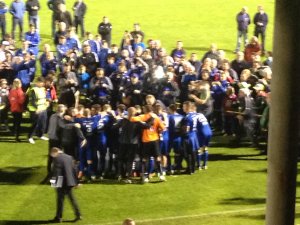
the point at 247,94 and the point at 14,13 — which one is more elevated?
the point at 14,13

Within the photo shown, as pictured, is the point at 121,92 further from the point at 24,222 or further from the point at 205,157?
the point at 24,222

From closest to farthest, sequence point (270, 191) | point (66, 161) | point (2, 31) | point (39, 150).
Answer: point (270, 191) < point (66, 161) < point (39, 150) < point (2, 31)

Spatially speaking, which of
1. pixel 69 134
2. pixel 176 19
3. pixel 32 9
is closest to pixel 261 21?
pixel 32 9

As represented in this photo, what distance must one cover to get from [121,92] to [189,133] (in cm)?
385

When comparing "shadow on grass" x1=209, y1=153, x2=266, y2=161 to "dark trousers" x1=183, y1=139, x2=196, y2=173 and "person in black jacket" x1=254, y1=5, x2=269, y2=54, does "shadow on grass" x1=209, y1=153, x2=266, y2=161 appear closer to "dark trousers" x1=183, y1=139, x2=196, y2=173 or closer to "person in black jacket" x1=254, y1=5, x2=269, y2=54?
"dark trousers" x1=183, y1=139, x2=196, y2=173

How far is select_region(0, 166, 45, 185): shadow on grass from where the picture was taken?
1722cm

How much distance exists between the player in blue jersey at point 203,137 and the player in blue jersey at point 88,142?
2317 millimetres

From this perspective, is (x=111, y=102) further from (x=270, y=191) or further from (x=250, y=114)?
(x=270, y=191)

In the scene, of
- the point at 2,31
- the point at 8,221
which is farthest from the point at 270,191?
the point at 2,31

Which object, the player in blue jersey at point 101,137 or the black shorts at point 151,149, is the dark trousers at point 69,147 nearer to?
the player in blue jersey at point 101,137

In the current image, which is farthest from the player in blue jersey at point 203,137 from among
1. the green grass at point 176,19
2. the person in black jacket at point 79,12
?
the person in black jacket at point 79,12

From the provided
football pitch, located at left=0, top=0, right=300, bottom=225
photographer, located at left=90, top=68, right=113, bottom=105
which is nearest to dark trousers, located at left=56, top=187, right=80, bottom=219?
football pitch, located at left=0, top=0, right=300, bottom=225

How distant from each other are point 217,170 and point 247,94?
2.18m

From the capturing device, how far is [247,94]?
745 inches
